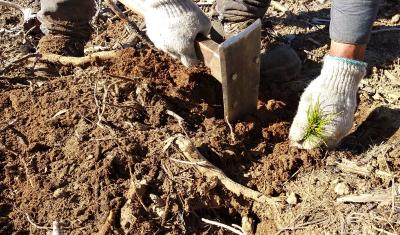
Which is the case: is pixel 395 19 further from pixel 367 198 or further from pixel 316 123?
pixel 367 198

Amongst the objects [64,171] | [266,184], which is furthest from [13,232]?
[266,184]

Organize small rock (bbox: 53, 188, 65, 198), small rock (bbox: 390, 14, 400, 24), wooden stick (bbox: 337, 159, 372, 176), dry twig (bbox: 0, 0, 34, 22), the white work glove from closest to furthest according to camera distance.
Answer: small rock (bbox: 53, 188, 65, 198)
wooden stick (bbox: 337, 159, 372, 176)
the white work glove
small rock (bbox: 390, 14, 400, 24)
dry twig (bbox: 0, 0, 34, 22)

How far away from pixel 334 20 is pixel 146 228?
1.22m

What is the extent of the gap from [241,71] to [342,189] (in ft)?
2.20

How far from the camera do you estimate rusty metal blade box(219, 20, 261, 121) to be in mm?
2100

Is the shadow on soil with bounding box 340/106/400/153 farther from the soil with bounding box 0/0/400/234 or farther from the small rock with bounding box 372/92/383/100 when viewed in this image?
the small rock with bounding box 372/92/383/100

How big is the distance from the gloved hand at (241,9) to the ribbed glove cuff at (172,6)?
2.48ft

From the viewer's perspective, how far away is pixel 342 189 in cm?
210

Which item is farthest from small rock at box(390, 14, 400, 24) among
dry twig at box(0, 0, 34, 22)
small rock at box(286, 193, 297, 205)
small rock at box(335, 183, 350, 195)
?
dry twig at box(0, 0, 34, 22)

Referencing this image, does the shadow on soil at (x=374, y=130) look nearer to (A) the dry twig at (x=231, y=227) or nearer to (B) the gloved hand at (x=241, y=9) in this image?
(A) the dry twig at (x=231, y=227)

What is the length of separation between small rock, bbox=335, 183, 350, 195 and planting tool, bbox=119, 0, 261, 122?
571 mm

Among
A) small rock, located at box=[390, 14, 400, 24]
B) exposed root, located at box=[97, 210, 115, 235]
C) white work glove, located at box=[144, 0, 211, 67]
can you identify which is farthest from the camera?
small rock, located at box=[390, 14, 400, 24]

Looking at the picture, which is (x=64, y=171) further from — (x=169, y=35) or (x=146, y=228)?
(x=169, y=35)

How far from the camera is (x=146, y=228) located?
1997 millimetres
